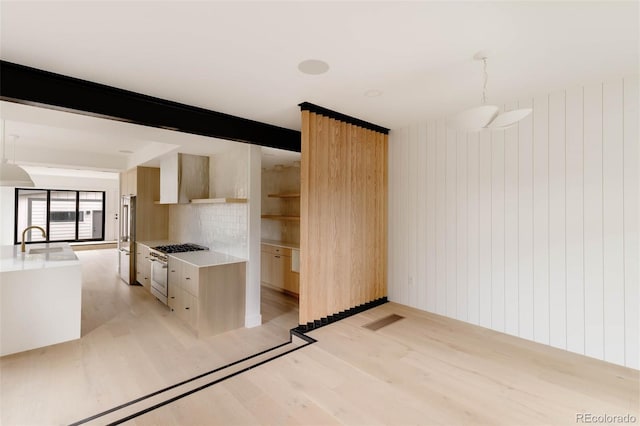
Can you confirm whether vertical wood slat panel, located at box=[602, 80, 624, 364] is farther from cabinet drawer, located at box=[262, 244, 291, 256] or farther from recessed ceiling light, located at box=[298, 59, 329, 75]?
cabinet drawer, located at box=[262, 244, 291, 256]

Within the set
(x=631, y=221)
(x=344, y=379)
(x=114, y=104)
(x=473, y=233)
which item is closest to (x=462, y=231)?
(x=473, y=233)

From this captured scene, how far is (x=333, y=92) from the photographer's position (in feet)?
9.16

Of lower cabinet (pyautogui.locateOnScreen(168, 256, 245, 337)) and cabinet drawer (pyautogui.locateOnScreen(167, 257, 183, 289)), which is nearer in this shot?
lower cabinet (pyautogui.locateOnScreen(168, 256, 245, 337))

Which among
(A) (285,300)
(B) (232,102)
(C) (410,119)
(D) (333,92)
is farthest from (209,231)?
(C) (410,119)

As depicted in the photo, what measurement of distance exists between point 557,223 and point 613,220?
383mm

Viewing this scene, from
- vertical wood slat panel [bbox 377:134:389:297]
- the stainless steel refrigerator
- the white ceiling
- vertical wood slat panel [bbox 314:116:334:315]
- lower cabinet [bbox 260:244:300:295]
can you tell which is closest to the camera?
the white ceiling

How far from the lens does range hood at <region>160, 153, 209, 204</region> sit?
4688 millimetres

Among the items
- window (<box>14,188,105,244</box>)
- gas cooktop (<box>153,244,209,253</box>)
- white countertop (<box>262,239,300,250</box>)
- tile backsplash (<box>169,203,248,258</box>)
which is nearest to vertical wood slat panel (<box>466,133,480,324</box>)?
white countertop (<box>262,239,300,250</box>)

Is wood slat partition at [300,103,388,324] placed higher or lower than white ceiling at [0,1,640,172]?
lower

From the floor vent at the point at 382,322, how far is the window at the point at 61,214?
10749 mm

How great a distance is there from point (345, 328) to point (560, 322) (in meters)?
2.09

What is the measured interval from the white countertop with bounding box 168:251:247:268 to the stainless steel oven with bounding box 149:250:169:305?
41 centimetres

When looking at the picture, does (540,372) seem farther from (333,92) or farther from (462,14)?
(333,92)

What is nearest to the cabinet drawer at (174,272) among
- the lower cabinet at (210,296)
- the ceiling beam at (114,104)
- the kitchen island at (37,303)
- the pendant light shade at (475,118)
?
the lower cabinet at (210,296)
